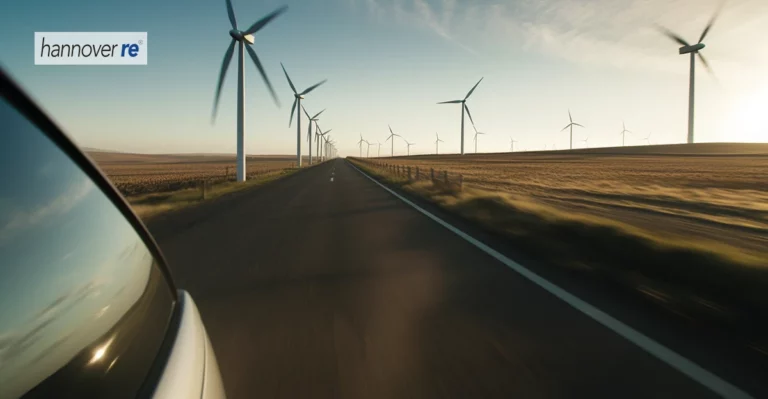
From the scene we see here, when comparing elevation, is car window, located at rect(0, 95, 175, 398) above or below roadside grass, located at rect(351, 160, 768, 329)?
above

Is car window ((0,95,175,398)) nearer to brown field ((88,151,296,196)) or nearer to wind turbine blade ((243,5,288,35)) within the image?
brown field ((88,151,296,196))

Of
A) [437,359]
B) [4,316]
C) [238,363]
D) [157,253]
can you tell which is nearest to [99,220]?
[157,253]

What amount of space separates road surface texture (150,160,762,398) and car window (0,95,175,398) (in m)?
1.56

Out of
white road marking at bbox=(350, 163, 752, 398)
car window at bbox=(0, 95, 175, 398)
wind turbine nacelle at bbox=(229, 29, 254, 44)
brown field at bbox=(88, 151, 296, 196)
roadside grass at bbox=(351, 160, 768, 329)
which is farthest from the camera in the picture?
wind turbine nacelle at bbox=(229, 29, 254, 44)

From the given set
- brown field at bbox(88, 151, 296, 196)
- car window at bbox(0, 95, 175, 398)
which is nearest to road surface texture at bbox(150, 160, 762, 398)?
car window at bbox(0, 95, 175, 398)

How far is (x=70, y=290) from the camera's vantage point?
46.6 inches

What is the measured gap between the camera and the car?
0.97 meters

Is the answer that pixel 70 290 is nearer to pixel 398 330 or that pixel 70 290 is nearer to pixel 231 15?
pixel 398 330

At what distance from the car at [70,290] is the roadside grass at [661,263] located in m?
4.57

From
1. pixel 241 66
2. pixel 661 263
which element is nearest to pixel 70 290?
pixel 661 263

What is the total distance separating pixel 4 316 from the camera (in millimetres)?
922

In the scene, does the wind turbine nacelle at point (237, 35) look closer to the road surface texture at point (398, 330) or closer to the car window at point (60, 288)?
the road surface texture at point (398, 330)

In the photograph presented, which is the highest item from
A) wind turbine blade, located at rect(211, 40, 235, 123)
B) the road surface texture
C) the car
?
wind turbine blade, located at rect(211, 40, 235, 123)

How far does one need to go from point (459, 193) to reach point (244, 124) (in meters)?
15.8
